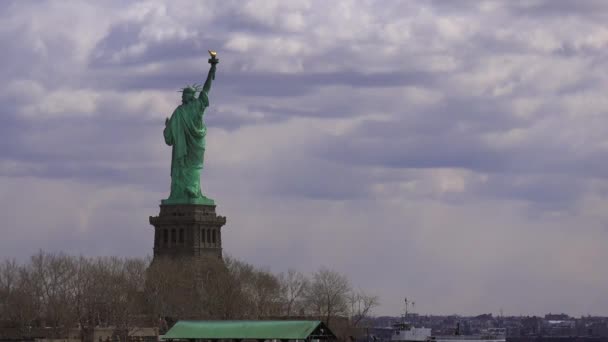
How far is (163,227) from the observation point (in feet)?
521

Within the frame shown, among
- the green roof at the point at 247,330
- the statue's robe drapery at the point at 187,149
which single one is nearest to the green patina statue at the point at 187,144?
the statue's robe drapery at the point at 187,149

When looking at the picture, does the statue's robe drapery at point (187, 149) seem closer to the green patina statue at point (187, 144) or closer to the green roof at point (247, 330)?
the green patina statue at point (187, 144)

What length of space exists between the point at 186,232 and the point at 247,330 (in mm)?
42282

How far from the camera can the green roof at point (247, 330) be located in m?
113

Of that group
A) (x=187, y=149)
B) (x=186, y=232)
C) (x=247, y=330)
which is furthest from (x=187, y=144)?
(x=247, y=330)

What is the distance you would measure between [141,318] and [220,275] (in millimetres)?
11373

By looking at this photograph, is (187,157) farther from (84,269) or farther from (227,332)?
(227,332)

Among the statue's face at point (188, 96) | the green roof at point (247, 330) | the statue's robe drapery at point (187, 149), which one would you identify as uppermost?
the statue's face at point (188, 96)

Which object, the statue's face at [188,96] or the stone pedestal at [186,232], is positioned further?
the statue's face at [188,96]

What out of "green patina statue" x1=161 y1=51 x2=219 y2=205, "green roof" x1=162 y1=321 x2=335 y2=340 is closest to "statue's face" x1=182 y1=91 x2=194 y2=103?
"green patina statue" x1=161 y1=51 x2=219 y2=205

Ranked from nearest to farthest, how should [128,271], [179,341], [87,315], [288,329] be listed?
[288,329]
[179,341]
[87,315]
[128,271]

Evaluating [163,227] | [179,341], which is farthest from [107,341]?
[163,227]

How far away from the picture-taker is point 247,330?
381 ft

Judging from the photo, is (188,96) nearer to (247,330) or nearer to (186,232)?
(186,232)
